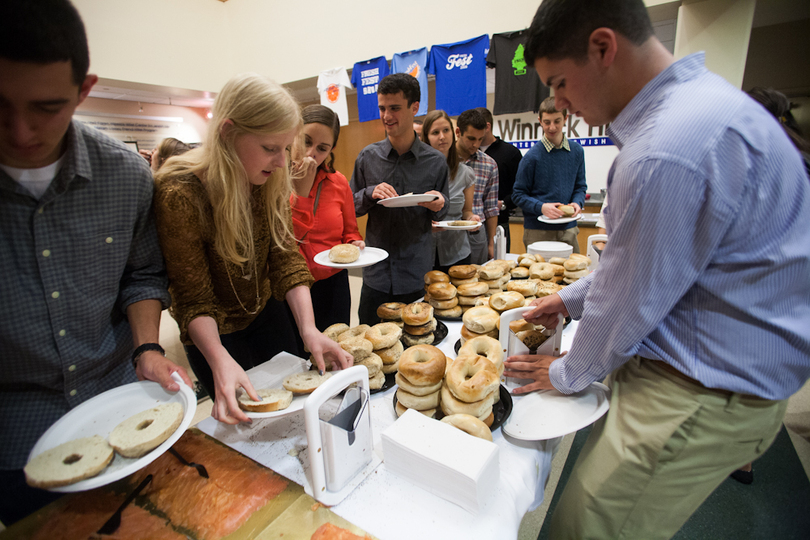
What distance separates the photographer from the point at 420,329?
1743 mm

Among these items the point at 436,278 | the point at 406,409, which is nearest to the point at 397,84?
the point at 436,278

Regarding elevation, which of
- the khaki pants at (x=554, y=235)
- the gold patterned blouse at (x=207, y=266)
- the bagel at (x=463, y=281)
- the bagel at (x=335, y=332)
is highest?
the gold patterned blouse at (x=207, y=266)

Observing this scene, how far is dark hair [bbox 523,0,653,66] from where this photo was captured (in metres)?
0.90

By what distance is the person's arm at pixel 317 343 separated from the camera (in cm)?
131

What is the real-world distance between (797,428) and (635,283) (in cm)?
310

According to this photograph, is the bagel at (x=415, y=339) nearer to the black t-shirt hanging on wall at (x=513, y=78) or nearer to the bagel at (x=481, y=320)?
the bagel at (x=481, y=320)

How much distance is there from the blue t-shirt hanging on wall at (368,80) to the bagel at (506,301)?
4.75 m

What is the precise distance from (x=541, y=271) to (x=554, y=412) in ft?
4.53

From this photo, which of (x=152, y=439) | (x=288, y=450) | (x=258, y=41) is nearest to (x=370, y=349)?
(x=288, y=450)

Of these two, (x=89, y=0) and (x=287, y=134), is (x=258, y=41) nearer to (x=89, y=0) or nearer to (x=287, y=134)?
(x=287, y=134)

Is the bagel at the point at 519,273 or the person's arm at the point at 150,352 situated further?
the bagel at the point at 519,273

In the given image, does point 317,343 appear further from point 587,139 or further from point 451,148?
point 587,139

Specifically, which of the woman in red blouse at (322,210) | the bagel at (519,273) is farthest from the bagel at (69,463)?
the bagel at (519,273)

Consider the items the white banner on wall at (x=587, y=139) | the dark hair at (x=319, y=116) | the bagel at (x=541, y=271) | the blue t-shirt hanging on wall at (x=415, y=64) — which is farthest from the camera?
the white banner on wall at (x=587, y=139)
